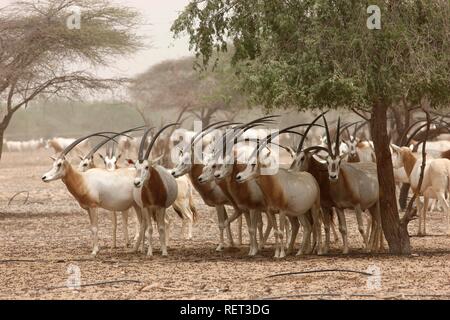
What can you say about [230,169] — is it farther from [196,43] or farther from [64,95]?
[64,95]

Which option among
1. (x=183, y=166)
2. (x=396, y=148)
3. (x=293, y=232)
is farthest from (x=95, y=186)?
(x=396, y=148)

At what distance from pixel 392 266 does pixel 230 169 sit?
232 centimetres

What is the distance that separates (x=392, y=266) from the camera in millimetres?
10836

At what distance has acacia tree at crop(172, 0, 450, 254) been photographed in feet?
36.8

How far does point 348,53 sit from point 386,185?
1.79 meters

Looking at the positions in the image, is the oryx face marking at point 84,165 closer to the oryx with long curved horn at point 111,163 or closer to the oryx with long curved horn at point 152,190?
the oryx with long curved horn at point 111,163

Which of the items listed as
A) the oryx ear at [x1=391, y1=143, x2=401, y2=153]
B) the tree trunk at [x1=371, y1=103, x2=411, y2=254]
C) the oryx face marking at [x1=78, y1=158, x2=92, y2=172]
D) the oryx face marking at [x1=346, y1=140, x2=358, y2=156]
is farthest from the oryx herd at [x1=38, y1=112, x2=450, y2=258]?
the oryx face marking at [x1=346, y1=140, x2=358, y2=156]

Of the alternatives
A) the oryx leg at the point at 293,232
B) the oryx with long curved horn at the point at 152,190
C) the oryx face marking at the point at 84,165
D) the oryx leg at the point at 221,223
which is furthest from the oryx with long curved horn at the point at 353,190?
the oryx face marking at the point at 84,165

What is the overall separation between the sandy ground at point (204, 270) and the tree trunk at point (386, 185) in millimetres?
277

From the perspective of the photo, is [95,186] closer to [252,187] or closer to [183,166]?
[183,166]

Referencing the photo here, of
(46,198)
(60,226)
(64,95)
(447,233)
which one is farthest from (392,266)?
(46,198)

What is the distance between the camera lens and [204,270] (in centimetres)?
1089

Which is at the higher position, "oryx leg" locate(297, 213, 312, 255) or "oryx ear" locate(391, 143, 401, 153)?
"oryx ear" locate(391, 143, 401, 153)

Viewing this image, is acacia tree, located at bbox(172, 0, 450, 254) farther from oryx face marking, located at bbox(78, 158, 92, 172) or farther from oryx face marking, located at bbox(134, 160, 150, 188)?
oryx face marking, located at bbox(78, 158, 92, 172)
